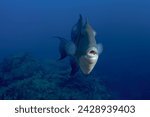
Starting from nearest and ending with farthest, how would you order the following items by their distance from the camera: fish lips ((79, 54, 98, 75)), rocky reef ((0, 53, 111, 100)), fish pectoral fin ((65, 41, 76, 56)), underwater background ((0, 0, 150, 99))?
fish lips ((79, 54, 98, 75)) < fish pectoral fin ((65, 41, 76, 56)) < rocky reef ((0, 53, 111, 100)) < underwater background ((0, 0, 150, 99))

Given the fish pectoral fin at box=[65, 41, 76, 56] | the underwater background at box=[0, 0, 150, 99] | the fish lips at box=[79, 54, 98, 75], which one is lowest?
the underwater background at box=[0, 0, 150, 99]

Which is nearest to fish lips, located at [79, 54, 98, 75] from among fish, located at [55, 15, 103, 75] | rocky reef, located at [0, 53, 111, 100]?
fish, located at [55, 15, 103, 75]

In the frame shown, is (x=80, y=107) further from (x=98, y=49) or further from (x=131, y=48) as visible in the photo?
(x=131, y=48)

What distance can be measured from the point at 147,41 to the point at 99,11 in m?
22.3

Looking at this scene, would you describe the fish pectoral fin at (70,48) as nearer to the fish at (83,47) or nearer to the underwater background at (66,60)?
the fish at (83,47)

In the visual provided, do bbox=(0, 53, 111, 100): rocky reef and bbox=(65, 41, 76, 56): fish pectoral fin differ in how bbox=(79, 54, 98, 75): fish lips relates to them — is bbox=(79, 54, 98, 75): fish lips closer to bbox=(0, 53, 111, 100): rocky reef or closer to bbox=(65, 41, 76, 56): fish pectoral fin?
bbox=(65, 41, 76, 56): fish pectoral fin

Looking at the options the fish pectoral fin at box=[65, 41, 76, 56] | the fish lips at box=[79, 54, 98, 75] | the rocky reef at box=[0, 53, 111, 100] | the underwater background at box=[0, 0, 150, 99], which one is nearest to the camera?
the fish lips at box=[79, 54, 98, 75]

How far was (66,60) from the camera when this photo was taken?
13289mm

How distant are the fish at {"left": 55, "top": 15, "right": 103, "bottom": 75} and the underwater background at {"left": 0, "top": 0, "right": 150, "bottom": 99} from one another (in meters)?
3.97

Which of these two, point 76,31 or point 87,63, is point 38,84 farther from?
point 87,63

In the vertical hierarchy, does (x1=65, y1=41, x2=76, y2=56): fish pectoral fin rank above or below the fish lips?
above

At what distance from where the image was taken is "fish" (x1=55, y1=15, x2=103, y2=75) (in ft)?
9.78

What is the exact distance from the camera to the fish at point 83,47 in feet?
9.78

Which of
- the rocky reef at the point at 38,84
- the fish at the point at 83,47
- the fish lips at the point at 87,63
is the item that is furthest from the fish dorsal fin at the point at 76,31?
the rocky reef at the point at 38,84
